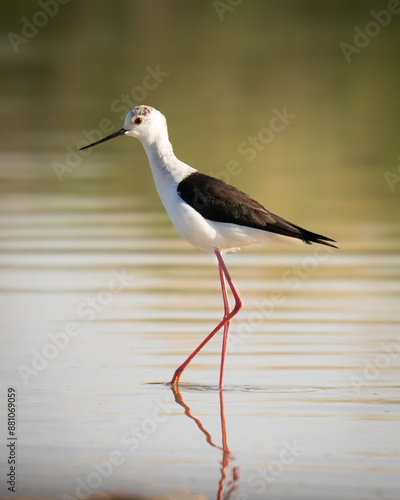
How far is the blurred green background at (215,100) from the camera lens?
14922 mm

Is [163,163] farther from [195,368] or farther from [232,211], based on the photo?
[195,368]

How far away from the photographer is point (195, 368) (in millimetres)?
7770

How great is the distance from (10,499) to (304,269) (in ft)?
19.1

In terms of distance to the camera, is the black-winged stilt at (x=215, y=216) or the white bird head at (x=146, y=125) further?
the white bird head at (x=146, y=125)

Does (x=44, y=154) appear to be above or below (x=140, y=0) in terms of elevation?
below

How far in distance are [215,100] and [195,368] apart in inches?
688

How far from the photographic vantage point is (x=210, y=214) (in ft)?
24.8

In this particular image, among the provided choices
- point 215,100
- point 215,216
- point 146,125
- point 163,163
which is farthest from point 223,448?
point 215,100

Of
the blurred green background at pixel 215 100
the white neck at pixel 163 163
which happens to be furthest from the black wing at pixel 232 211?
the blurred green background at pixel 215 100

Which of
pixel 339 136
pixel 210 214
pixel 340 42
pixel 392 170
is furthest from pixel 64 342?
pixel 340 42

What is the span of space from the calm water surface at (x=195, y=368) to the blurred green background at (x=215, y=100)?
1.87 meters

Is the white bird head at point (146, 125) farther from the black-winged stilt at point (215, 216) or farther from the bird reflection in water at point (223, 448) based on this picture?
the bird reflection in water at point (223, 448)

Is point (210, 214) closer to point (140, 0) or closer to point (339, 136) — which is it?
point (339, 136)

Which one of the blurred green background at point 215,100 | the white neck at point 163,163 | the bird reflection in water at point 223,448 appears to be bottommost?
the bird reflection in water at point 223,448
